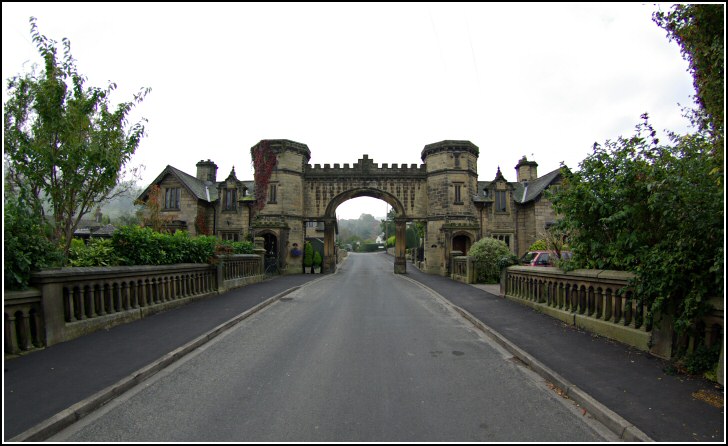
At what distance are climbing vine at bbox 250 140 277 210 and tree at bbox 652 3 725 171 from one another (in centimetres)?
2549

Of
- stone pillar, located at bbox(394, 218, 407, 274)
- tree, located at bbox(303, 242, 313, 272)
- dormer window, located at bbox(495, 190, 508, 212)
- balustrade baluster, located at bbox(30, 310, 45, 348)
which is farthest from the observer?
dormer window, located at bbox(495, 190, 508, 212)

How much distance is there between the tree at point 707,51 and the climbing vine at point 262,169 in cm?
2549

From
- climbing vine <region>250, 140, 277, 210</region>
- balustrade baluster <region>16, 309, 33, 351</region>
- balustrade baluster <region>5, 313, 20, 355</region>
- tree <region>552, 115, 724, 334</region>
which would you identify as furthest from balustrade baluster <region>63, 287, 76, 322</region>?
climbing vine <region>250, 140, 277, 210</region>

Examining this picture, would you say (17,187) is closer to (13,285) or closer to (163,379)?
(13,285)

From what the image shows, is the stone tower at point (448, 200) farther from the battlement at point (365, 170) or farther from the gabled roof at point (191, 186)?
the gabled roof at point (191, 186)

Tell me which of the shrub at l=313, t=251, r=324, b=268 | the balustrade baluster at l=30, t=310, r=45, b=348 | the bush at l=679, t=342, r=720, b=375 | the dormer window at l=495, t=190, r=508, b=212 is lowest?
the shrub at l=313, t=251, r=324, b=268

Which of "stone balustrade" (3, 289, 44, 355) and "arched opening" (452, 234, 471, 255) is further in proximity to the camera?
"arched opening" (452, 234, 471, 255)

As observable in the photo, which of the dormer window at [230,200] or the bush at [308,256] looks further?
the dormer window at [230,200]

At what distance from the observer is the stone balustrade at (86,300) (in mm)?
5809

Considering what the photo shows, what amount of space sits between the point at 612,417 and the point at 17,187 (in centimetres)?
1063

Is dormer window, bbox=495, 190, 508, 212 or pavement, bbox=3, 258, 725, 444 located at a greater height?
dormer window, bbox=495, 190, 508, 212

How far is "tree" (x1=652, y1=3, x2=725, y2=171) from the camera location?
493 centimetres

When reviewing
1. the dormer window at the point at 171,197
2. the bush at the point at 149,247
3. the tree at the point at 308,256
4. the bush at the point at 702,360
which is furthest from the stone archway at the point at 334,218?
the bush at the point at 702,360

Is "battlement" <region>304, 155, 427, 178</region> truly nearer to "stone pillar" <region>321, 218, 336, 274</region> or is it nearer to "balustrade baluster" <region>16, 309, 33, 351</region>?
"stone pillar" <region>321, 218, 336, 274</region>
